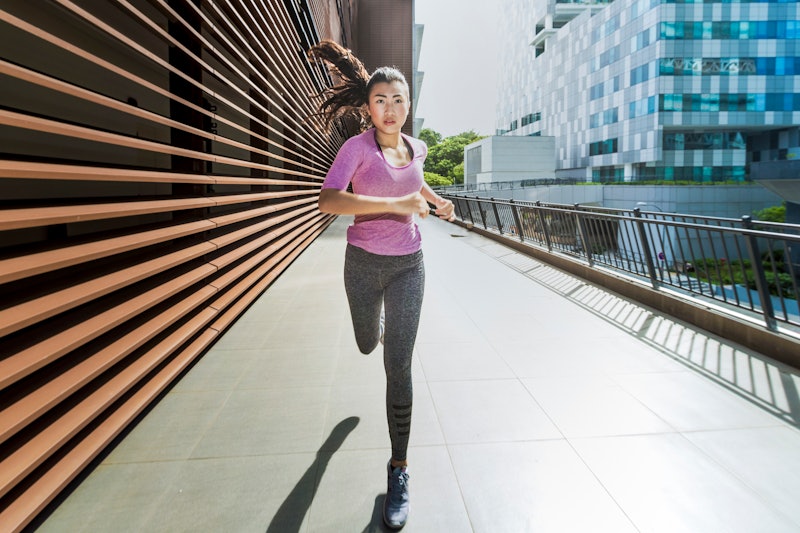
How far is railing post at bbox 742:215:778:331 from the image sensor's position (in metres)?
4.32

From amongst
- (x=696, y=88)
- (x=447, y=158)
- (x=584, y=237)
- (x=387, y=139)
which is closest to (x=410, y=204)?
(x=387, y=139)

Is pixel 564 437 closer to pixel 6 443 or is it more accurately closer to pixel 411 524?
pixel 411 524

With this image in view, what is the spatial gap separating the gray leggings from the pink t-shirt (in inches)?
2.2

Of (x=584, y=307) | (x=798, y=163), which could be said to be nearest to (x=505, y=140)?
(x=798, y=163)

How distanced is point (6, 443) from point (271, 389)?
5.51 ft

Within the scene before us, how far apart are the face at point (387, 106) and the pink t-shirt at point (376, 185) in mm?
77

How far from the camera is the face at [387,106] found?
7.62ft

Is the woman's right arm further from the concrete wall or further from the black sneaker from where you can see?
the concrete wall

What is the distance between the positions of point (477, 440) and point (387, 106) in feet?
6.16

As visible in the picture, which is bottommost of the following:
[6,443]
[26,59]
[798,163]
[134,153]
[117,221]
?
[6,443]

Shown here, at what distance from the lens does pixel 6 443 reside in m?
1.98

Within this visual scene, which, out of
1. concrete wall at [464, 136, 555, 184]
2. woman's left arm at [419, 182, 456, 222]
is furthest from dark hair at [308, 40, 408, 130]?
concrete wall at [464, 136, 555, 184]

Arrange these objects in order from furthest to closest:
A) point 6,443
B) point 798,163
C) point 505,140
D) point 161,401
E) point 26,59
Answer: point 505,140
point 798,163
point 26,59
point 161,401
point 6,443

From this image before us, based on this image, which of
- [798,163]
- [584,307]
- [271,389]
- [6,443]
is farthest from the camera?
[798,163]
